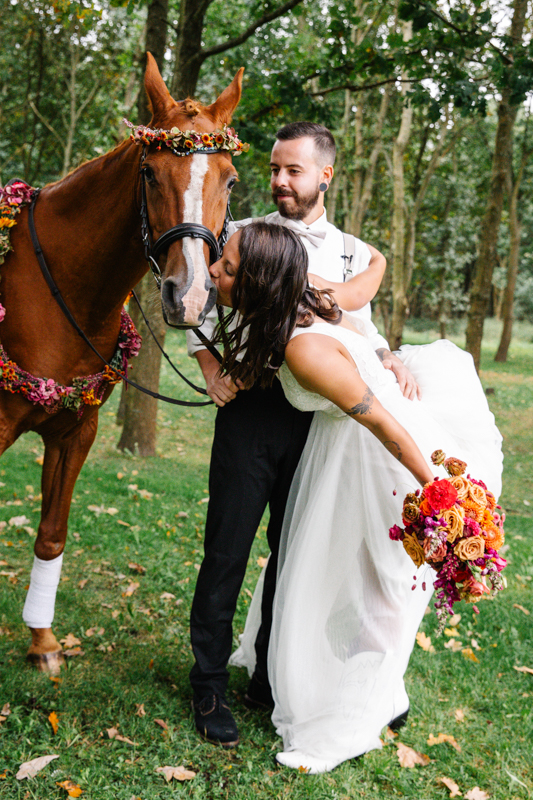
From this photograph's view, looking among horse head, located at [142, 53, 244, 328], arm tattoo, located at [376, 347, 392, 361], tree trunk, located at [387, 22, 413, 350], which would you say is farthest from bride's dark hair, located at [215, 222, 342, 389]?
tree trunk, located at [387, 22, 413, 350]

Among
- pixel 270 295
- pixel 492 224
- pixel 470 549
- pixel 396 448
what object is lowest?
pixel 470 549

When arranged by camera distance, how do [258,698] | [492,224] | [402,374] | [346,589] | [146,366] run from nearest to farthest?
[346,589] < [402,374] < [258,698] < [146,366] < [492,224]

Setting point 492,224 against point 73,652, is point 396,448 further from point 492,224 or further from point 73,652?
point 492,224

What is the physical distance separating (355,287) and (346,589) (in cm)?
134

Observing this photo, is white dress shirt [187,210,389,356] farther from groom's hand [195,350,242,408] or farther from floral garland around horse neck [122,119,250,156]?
floral garland around horse neck [122,119,250,156]

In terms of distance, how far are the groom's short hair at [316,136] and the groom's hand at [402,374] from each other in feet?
3.01

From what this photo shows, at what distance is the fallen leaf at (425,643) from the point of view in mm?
3789

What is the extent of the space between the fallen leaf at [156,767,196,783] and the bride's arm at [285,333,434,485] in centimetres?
157

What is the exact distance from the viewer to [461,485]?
2131mm

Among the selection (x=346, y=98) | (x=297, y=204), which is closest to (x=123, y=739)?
(x=297, y=204)

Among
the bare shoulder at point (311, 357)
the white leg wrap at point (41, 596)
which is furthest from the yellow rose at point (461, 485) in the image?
the white leg wrap at point (41, 596)

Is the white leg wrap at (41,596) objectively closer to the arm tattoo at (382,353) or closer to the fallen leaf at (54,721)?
the fallen leaf at (54,721)

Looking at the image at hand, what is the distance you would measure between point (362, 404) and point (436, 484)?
15.3 inches

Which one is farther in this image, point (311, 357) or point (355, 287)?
point (355, 287)
